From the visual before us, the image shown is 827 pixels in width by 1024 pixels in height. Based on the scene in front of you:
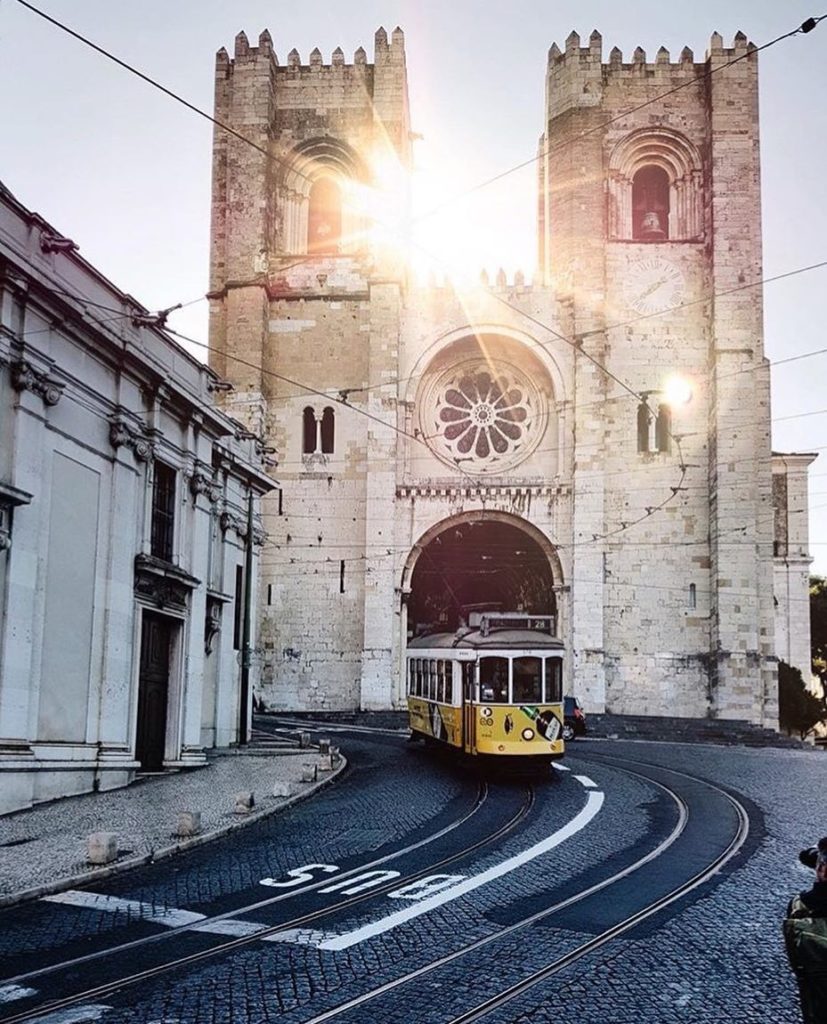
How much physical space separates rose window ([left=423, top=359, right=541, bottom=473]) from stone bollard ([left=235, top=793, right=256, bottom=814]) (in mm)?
26498

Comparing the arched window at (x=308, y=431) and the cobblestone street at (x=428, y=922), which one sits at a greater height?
the arched window at (x=308, y=431)

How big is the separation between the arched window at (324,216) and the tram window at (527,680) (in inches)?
1038

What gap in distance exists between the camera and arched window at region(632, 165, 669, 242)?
4088cm

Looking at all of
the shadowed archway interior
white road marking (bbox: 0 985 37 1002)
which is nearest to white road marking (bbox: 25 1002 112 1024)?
Answer: white road marking (bbox: 0 985 37 1002)

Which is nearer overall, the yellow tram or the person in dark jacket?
the person in dark jacket

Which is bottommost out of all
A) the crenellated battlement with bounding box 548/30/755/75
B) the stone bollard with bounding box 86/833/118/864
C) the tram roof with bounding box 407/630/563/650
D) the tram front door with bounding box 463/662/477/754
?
the stone bollard with bounding box 86/833/118/864

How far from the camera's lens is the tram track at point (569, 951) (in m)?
6.39

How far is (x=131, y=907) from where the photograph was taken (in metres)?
9.17

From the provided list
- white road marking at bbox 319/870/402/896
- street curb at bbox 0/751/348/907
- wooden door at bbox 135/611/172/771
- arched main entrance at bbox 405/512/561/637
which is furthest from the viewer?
arched main entrance at bbox 405/512/561/637

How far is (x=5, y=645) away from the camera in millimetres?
14703

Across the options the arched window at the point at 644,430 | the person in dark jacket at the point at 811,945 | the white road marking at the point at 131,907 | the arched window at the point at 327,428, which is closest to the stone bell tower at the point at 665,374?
the arched window at the point at 644,430

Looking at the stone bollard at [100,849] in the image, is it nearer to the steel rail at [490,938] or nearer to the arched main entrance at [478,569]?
the steel rail at [490,938]

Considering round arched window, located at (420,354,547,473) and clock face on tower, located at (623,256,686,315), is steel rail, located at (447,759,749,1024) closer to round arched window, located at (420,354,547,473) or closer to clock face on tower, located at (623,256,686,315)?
round arched window, located at (420,354,547,473)

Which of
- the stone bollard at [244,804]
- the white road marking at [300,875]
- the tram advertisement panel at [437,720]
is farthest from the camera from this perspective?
the tram advertisement panel at [437,720]
